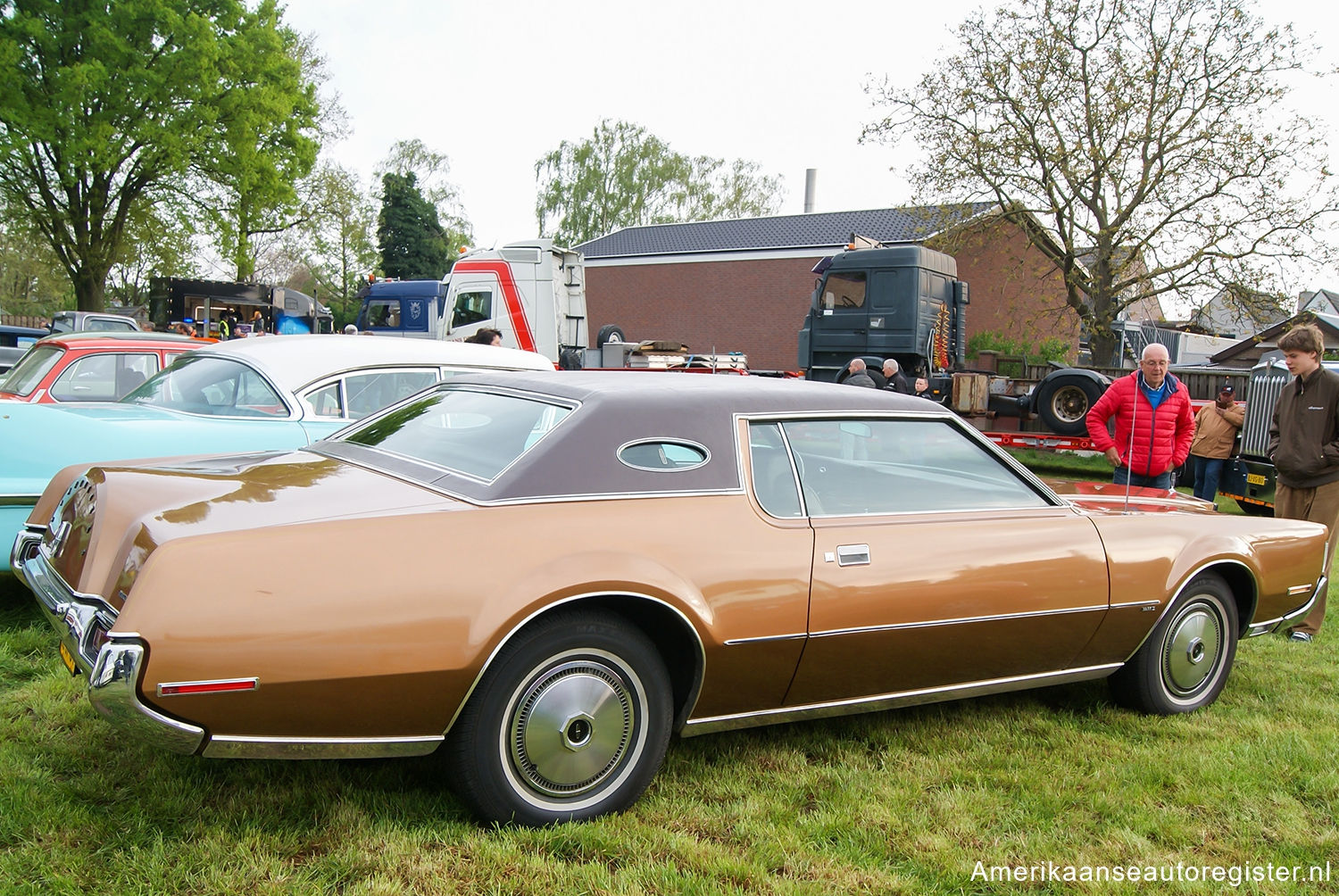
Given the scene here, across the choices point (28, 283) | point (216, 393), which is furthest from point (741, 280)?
point (28, 283)

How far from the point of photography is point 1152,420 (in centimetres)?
587

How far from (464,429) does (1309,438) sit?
471cm

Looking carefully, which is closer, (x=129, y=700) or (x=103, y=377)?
(x=129, y=700)

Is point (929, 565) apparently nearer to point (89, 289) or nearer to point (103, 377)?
point (103, 377)

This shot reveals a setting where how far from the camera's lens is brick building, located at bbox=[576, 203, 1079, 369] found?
31.4 meters

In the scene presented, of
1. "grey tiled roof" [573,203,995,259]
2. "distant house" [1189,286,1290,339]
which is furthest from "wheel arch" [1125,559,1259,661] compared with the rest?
"grey tiled roof" [573,203,995,259]

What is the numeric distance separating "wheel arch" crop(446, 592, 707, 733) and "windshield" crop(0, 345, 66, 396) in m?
5.86

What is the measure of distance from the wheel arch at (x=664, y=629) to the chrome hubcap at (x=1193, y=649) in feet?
7.28

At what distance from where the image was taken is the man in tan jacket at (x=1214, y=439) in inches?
360

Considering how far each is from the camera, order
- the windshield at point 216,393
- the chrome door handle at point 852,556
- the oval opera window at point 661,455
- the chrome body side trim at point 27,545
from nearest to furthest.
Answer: the oval opera window at point 661,455, the chrome door handle at point 852,556, the chrome body side trim at point 27,545, the windshield at point 216,393

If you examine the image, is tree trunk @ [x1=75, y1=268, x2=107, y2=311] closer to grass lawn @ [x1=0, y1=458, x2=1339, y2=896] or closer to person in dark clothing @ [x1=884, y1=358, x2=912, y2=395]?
person in dark clothing @ [x1=884, y1=358, x2=912, y2=395]

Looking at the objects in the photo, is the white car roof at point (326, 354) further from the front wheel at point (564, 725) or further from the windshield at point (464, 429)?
the front wheel at point (564, 725)

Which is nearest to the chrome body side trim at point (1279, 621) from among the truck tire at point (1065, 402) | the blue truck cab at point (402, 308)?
the truck tire at point (1065, 402)

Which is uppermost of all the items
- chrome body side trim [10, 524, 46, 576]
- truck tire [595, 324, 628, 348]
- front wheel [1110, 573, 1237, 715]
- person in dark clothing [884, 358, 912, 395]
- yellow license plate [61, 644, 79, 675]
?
truck tire [595, 324, 628, 348]
